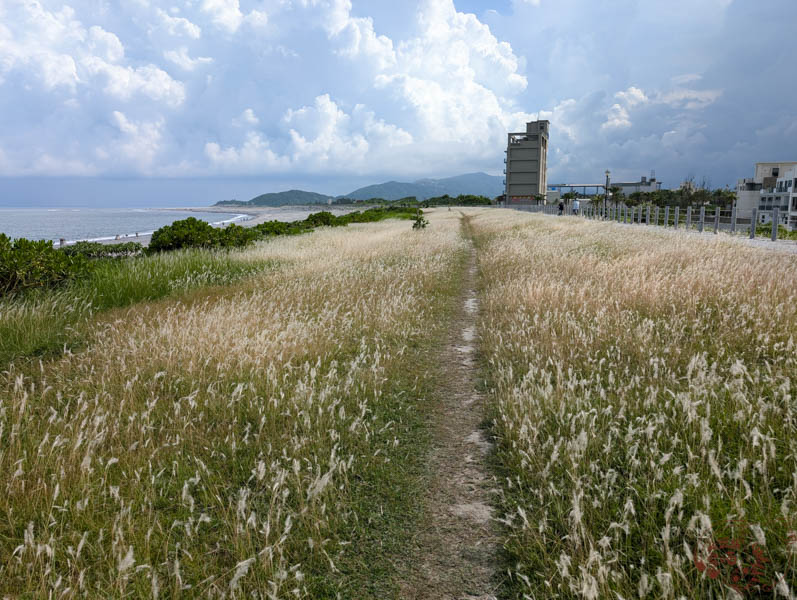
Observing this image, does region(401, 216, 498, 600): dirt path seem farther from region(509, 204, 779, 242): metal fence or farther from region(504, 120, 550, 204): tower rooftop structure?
region(504, 120, 550, 204): tower rooftop structure

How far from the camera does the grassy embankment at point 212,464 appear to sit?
2.77 meters

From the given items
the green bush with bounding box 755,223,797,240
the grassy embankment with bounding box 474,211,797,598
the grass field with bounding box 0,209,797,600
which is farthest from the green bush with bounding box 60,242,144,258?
the green bush with bounding box 755,223,797,240

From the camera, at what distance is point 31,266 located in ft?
29.3

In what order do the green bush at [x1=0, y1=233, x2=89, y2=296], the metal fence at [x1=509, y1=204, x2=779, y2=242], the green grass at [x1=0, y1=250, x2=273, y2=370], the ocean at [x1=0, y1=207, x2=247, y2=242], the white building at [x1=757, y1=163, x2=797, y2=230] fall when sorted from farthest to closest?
the white building at [x1=757, y1=163, x2=797, y2=230] < the ocean at [x1=0, y1=207, x2=247, y2=242] < the metal fence at [x1=509, y1=204, x2=779, y2=242] < the green bush at [x1=0, y1=233, x2=89, y2=296] < the green grass at [x1=0, y1=250, x2=273, y2=370]

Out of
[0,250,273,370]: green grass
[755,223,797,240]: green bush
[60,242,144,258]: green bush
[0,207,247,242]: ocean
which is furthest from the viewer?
[0,207,247,242]: ocean

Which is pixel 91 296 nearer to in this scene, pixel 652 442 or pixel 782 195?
pixel 652 442

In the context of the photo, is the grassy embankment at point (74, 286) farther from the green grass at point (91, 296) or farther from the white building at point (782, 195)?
the white building at point (782, 195)

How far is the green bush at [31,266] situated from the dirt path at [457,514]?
8.09 meters

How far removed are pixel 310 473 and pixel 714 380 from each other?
3.72 metres

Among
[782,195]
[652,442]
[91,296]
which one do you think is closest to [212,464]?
[652,442]

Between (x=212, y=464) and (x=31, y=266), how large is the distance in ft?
25.1

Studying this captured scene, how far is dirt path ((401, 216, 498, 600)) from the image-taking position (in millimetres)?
2814

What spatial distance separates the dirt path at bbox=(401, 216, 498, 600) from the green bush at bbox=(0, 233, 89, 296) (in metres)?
8.09

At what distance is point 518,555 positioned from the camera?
2916 mm
